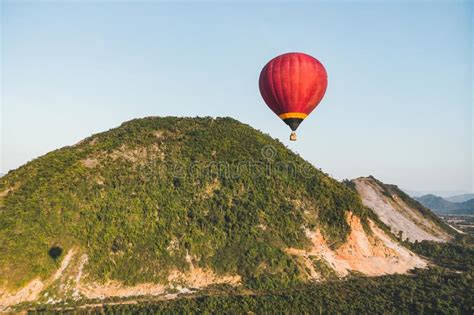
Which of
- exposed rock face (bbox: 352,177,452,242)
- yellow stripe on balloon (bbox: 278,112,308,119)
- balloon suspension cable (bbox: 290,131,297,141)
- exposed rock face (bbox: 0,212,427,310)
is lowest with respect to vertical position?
exposed rock face (bbox: 0,212,427,310)

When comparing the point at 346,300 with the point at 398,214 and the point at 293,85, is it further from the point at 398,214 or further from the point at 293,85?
the point at 398,214

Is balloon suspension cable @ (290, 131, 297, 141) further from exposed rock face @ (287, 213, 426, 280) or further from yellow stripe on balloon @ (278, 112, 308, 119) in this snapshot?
exposed rock face @ (287, 213, 426, 280)

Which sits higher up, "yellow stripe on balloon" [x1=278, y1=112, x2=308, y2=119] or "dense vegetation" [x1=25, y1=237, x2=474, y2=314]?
"yellow stripe on balloon" [x1=278, y1=112, x2=308, y2=119]

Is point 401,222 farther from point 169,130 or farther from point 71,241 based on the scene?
point 71,241

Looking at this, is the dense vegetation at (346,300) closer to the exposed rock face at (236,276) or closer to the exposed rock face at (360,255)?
the exposed rock face at (236,276)

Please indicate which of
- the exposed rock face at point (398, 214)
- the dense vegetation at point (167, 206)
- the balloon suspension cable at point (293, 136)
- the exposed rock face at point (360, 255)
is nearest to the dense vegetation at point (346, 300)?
the exposed rock face at point (360, 255)

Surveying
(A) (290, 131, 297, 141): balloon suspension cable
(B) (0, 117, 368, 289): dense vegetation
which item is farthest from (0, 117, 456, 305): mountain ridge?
(A) (290, 131, 297, 141): balloon suspension cable

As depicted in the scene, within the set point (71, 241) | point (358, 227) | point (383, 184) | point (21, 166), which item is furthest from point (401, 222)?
point (21, 166)
